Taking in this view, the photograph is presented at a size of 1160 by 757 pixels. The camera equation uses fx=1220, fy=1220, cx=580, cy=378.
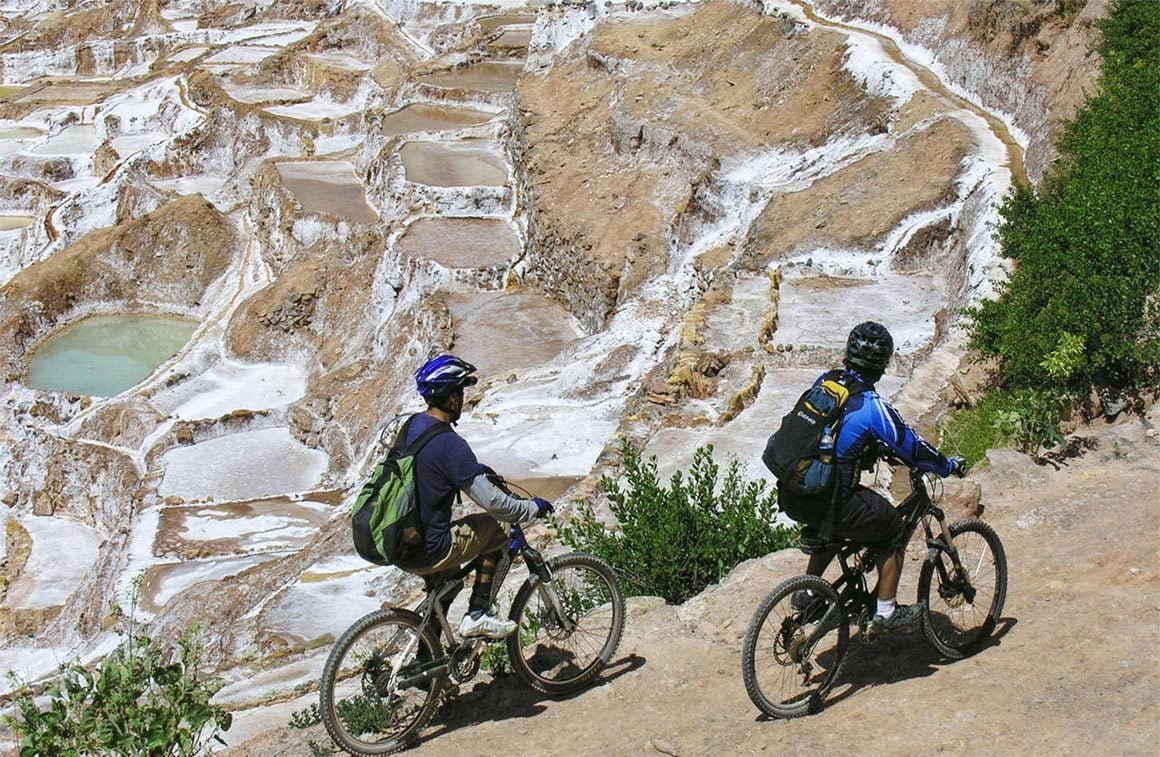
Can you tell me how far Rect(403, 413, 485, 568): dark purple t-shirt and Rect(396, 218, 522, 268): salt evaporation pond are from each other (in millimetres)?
21554

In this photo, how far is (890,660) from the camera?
6.67 m

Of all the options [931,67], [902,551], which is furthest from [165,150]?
[902,551]

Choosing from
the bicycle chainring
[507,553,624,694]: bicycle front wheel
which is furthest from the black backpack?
the bicycle chainring

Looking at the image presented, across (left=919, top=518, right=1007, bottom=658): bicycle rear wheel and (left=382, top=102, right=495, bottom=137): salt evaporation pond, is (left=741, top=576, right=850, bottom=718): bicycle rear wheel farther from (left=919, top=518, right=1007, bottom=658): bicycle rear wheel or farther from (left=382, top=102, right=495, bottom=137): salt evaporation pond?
(left=382, top=102, right=495, bottom=137): salt evaporation pond

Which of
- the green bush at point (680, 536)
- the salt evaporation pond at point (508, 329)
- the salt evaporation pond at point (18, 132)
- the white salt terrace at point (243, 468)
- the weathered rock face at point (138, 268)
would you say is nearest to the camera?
the green bush at point (680, 536)

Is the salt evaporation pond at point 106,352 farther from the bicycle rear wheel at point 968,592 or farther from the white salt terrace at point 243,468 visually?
the bicycle rear wheel at point 968,592

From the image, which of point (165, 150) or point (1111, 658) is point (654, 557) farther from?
point (165, 150)

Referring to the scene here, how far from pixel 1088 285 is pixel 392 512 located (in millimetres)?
6545

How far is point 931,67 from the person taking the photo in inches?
960

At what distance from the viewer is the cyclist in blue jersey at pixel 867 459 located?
5.81 m

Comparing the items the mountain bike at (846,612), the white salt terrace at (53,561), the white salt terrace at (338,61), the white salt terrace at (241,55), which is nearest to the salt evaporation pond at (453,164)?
the white salt terrace at (53,561)

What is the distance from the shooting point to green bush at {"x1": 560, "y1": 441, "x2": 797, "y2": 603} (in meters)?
8.20

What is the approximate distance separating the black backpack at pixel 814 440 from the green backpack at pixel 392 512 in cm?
169

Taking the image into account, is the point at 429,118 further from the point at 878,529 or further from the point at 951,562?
the point at 878,529
